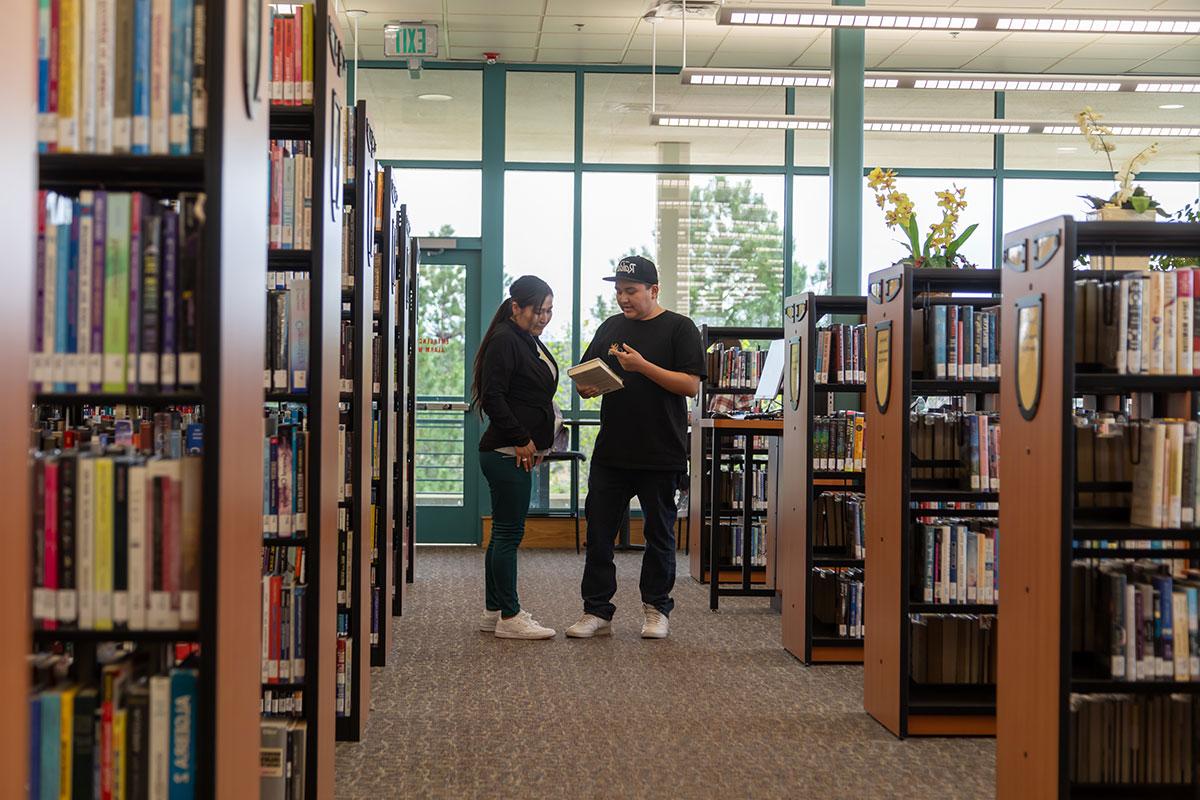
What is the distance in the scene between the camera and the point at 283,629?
2.81 m

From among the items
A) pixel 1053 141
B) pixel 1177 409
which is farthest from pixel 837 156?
pixel 1177 409

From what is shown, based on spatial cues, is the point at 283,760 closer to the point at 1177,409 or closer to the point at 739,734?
the point at 739,734

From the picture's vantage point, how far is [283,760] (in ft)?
8.58

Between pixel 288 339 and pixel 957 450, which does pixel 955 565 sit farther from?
pixel 288 339

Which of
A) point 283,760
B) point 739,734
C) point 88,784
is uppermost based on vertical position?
point 88,784

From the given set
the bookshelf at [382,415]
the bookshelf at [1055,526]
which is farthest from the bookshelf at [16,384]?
the bookshelf at [382,415]

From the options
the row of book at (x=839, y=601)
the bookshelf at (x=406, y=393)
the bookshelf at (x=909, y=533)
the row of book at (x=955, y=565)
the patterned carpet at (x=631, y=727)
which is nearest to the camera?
the patterned carpet at (x=631, y=727)

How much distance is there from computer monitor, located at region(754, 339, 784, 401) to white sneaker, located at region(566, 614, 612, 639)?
154 centimetres

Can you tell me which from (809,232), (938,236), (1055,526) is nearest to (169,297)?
(1055,526)

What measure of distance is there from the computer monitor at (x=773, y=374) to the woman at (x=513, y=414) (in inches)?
54.0

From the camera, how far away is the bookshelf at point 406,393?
5.50 meters

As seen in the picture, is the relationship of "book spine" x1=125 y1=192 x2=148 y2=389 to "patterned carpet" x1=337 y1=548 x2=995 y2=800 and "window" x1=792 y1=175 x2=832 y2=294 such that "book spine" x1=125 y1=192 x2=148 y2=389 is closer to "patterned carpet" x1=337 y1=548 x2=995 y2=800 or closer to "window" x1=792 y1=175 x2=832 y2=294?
"patterned carpet" x1=337 y1=548 x2=995 y2=800

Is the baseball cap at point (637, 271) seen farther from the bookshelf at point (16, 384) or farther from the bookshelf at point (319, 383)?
the bookshelf at point (16, 384)

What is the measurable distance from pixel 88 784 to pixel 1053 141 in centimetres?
966
